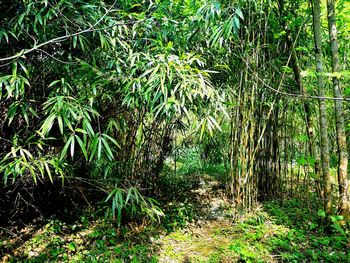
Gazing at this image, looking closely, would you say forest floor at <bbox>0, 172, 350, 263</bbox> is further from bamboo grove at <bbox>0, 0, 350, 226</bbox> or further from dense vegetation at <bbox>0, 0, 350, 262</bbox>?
bamboo grove at <bbox>0, 0, 350, 226</bbox>

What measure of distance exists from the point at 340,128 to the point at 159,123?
4.82 ft

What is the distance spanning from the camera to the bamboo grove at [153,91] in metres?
1.56

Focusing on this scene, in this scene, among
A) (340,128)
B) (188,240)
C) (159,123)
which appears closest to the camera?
(340,128)

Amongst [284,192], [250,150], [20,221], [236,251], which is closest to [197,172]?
[284,192]

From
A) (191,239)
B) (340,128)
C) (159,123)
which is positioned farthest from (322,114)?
(191,239)

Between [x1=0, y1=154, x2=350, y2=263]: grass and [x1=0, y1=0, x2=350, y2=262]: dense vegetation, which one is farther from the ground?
[x1=0, y1=0, x2=350, y2=262]: dense vegetation

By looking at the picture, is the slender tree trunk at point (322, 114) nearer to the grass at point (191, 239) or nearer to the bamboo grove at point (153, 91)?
the bamboo grove at point (153, 91)

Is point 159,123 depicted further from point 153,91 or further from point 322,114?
point 322,114

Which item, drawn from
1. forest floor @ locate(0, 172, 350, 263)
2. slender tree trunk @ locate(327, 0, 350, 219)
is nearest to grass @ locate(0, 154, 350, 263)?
forest floor @ locate(0, 172, 350, 263)

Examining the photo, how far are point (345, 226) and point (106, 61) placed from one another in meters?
2.26

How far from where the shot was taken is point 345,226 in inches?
81.3

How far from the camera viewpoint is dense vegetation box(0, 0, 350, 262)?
162 centimetres

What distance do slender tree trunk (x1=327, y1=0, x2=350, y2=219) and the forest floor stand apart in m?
0.22

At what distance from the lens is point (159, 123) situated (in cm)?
231
